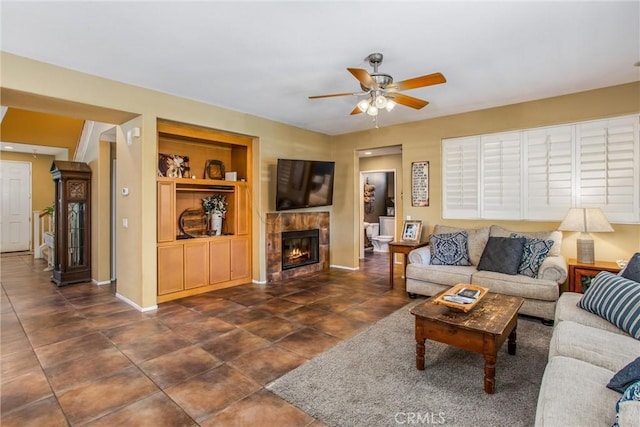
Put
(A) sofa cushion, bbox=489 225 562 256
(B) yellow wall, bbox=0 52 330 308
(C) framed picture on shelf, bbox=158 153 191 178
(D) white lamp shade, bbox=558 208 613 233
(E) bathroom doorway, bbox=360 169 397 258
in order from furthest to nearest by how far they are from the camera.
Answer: (E) bathroom doorway, bbox=360 169 397 258, (C) framed picture on shelf, bbox=158 153 191 178, (A) sofa cushion, bbox=489 225 562 256, (D) white lamp shade, bbox=558 208 613 233, (B) yellow wall, bbox=0 52 330 308

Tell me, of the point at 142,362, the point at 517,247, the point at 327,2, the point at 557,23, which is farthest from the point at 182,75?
the point at 517,247

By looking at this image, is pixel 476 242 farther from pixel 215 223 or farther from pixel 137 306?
pixel 137 306

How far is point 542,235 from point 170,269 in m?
4.89

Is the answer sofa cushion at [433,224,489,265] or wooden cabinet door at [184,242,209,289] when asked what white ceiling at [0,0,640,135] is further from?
wooden cabinet door at [184,242,209,289]

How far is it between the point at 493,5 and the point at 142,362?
384 cm

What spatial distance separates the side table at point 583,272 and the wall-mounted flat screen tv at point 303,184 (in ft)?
12.2

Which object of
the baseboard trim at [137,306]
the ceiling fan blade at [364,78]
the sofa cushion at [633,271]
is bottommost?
the baseboard trim at [137,306]

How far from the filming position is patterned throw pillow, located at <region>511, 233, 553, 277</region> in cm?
366

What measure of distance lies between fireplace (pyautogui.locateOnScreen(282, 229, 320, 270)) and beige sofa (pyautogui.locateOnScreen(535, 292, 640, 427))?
4040mm

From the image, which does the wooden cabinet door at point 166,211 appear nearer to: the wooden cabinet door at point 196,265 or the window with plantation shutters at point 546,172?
the wooden cabinet door at point 196,265

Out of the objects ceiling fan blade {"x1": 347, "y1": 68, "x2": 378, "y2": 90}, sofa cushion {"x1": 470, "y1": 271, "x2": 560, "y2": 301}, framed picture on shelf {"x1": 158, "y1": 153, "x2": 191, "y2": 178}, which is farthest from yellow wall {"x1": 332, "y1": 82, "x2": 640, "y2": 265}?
framed picture on shelf {"x1": 158, "y1": 153, "x2": 191, "y2": 178}

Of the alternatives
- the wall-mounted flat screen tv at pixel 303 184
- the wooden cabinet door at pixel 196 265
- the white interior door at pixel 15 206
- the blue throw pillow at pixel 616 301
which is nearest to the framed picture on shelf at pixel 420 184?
the wall-mounted flat screen tv at pixel 303 184

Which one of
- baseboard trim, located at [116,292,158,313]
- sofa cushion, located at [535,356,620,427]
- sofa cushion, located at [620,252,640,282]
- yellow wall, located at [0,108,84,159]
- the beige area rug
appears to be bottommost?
the beige area rug

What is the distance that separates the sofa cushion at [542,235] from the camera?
3869 mm
